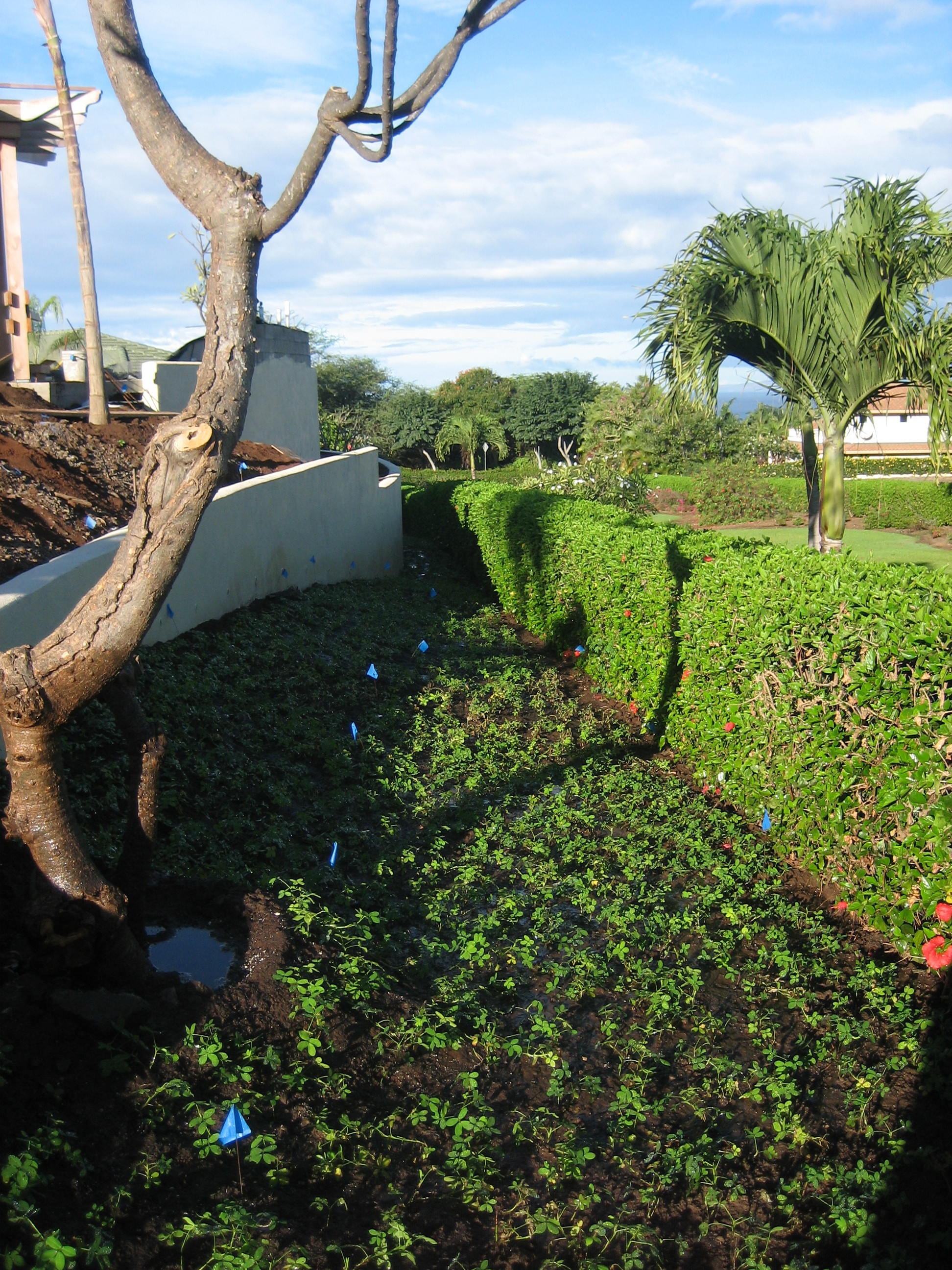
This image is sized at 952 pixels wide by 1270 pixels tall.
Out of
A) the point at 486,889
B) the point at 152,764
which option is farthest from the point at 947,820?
the point at 152,764

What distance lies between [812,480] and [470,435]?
164 ft

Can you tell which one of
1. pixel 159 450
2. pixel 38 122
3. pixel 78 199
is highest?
pixel 38 122

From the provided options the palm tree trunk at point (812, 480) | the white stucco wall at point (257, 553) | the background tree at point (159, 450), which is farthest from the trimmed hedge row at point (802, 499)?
the background tree at point (159, 450)

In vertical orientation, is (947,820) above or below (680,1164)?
above

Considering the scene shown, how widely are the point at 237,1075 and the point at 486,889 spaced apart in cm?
236

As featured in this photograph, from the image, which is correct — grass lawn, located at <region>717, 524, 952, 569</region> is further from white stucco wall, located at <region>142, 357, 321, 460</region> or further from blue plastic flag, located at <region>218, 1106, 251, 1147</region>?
blue plastic flag, located at <region>218, 1106, 251, 1147</region>

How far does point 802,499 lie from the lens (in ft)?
112

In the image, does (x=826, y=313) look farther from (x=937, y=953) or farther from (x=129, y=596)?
(x=129, y=596)

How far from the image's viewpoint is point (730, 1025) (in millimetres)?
4246

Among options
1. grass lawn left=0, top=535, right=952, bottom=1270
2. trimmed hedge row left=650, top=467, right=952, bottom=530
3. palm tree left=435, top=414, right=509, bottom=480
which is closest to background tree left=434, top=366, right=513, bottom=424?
palm tree left=435, top=414, right=509, bottom=480

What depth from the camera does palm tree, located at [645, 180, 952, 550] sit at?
8.20 metres

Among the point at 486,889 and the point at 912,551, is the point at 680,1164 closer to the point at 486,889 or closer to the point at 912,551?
the point at 486,889

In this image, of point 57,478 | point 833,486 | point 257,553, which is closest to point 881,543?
point 833,486

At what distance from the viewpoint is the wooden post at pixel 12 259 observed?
15.1 meters
